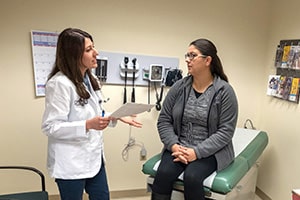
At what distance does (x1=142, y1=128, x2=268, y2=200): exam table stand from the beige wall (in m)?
0.28

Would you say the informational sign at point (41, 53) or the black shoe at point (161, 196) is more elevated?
the informational sign at point (41, 53)

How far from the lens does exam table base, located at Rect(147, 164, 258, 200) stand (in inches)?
76.7

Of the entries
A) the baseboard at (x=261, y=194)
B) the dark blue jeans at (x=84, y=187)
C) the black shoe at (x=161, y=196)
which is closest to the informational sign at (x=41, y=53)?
the dark blue jeans at (x=84, y=187)

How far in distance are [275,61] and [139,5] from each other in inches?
51.3

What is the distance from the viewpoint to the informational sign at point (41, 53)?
238 cm

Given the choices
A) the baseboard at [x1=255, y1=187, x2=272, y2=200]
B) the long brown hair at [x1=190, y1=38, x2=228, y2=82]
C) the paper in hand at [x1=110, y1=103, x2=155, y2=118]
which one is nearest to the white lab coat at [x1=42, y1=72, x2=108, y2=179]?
the paper in hand at [x1=110, y1=103, x2=155, y2=118]

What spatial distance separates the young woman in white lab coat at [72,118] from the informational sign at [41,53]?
849 millimetres

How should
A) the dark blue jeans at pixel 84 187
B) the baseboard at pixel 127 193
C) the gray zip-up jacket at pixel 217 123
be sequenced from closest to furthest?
the dark blue jeans at pixel 84 187
the gray zip-up jacket at pixel 217 123
the baseboard at pixel 127 193

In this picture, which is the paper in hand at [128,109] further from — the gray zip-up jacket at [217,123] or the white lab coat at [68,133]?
the gray zip-up jacket at [217,123]

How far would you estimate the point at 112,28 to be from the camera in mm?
2551

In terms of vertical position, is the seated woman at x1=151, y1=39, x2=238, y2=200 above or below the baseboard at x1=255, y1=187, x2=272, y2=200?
above

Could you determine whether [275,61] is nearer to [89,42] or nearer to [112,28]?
[112,28]

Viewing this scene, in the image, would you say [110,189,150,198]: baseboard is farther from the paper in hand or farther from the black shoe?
the paper in hand

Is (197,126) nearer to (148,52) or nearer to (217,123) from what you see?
(217,123)
